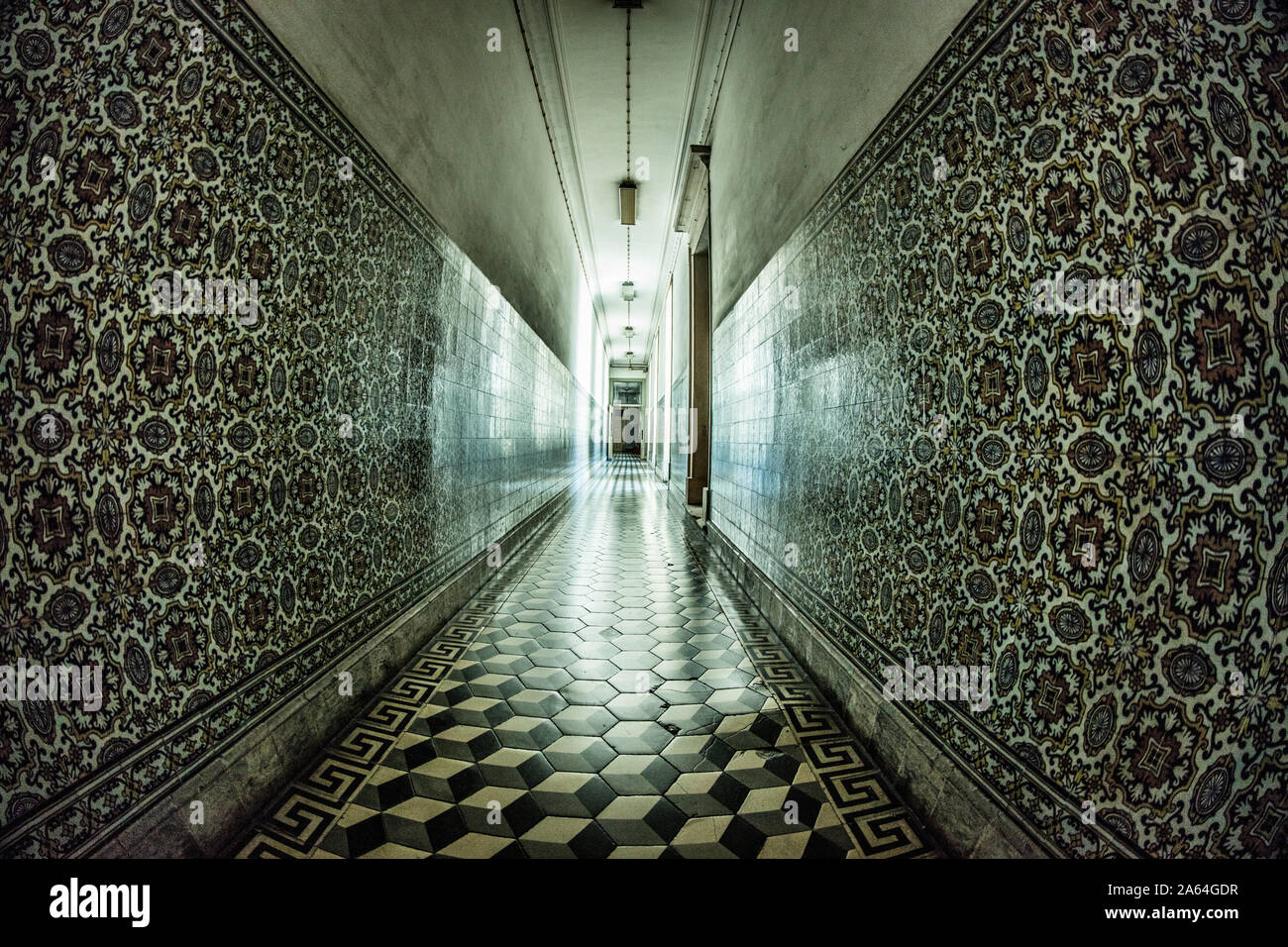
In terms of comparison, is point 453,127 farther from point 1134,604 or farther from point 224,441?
point 1134,604

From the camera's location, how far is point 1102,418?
1097 millimetres

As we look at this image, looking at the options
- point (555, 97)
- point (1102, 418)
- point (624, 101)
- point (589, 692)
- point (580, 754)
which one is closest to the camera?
point (1102, 418)

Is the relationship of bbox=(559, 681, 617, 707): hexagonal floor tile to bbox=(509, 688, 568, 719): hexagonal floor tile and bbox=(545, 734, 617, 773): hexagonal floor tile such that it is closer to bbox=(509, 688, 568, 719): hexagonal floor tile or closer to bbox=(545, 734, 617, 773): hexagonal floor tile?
bbox=(509, 688, 568, 719): hexagonal floor tile

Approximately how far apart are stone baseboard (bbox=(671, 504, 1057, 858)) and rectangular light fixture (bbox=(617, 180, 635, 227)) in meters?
6.70

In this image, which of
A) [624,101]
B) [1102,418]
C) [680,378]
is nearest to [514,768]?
[1102,418]

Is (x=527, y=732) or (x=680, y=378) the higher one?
(x=680, y=378)

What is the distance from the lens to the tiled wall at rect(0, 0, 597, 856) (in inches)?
42.7

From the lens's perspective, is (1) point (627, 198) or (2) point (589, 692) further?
(1) point (627, 198)

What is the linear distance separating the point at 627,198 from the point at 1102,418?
7608 millimetres

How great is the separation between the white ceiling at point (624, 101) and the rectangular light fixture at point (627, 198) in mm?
97

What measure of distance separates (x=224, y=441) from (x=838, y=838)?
192 cm

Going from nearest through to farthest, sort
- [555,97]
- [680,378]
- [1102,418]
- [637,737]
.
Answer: [1102,418]
[637,737]
[555,97]
[680,378]

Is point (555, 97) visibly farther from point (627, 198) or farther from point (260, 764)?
point (260, 764)
